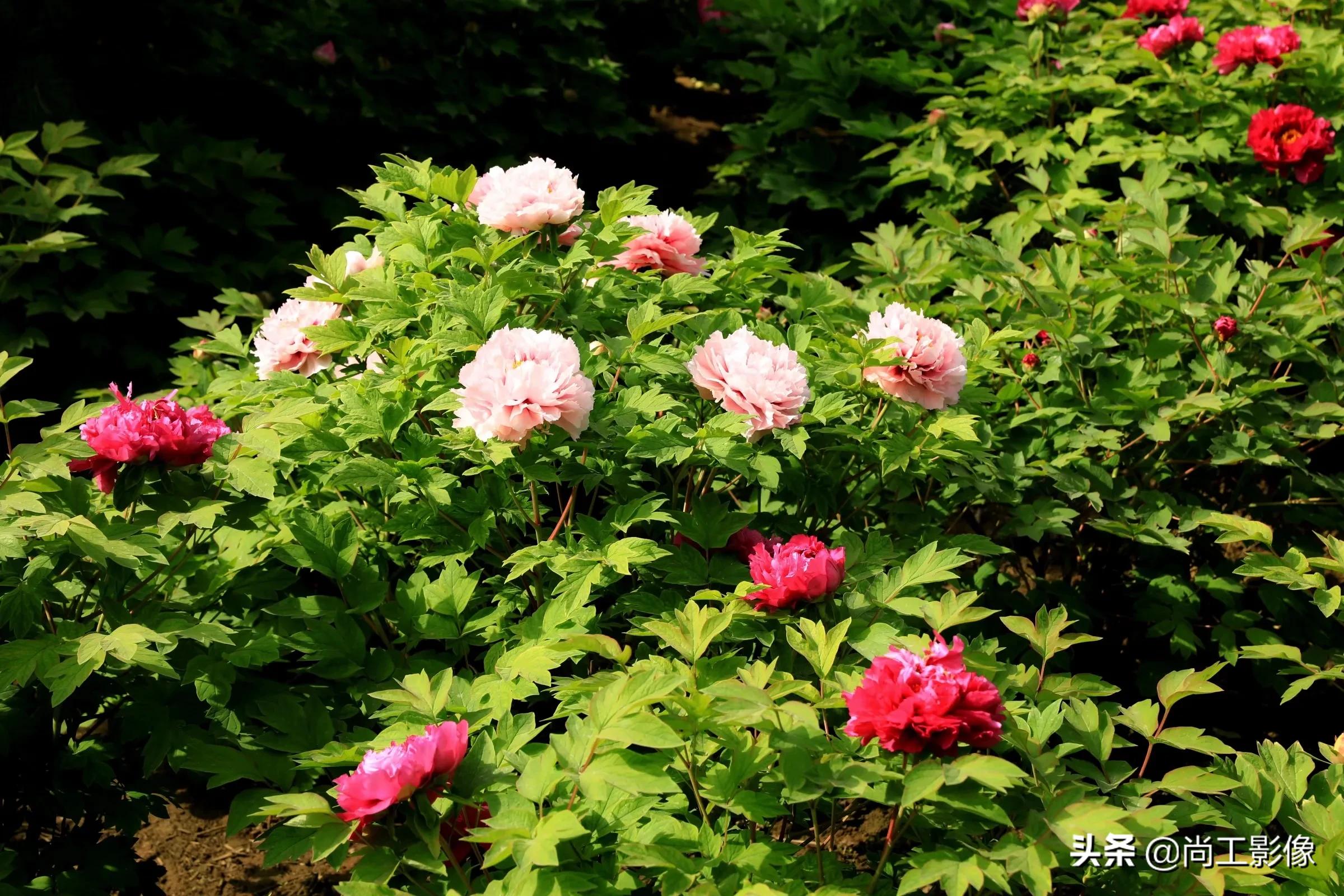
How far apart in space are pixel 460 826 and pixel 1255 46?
11.9 ft

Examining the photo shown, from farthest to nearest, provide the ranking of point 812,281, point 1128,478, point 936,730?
1. point 1128,478
2. point 812,281
3. point 936,730

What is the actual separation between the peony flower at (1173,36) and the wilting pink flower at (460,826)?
11.9ft

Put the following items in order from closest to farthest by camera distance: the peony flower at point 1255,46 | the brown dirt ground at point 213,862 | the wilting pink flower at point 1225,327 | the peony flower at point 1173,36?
1. the brown dirt ground at point 213,862
2. the wilting pink flower at point 1225,327
3. the peony flower at point 1255,46
4. the peony flower at point 1173,36

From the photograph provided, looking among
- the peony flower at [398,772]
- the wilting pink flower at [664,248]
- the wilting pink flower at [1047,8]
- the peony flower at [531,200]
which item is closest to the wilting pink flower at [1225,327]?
the wilting pink flower at [664,248]

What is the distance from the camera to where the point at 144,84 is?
459 cm

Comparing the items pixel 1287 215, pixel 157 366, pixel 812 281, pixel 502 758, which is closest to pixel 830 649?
pixel 502 758

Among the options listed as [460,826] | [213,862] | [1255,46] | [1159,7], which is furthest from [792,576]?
[1159,7]

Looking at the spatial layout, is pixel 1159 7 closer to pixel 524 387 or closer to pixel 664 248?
pixel 664 248

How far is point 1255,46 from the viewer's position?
3.84 m

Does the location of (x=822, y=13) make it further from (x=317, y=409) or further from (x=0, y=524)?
(x=0, y=524)

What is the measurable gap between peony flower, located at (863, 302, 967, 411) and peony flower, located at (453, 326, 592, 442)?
23.2 inches

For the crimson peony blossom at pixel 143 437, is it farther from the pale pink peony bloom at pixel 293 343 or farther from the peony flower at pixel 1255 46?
the peony flower at pixel 1255 46

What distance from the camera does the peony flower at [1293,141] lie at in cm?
356

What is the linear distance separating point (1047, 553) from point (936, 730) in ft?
6.05
